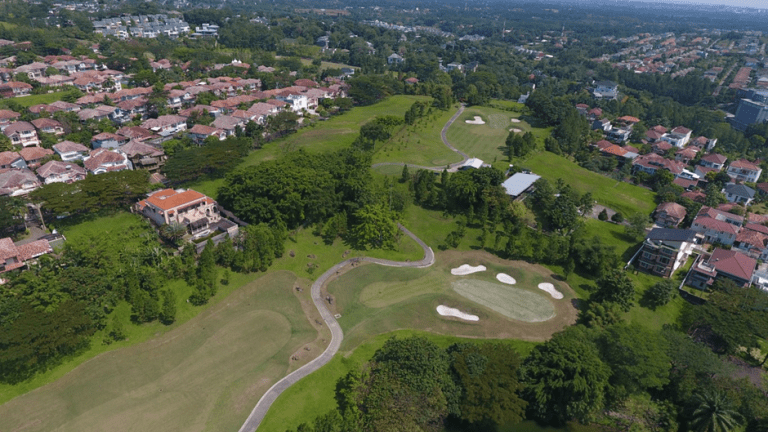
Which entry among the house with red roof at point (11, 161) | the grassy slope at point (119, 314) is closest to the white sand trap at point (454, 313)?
the grassy slope at point (119, 314)

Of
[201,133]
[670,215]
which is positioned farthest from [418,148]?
[670,215]

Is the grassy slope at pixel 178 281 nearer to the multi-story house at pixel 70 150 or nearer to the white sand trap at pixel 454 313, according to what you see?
the white sand trap at pixel 454 313

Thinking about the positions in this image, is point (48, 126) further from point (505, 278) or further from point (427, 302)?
point (505, 278)

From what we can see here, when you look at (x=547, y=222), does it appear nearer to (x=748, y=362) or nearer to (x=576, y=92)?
(x=748, y=362)

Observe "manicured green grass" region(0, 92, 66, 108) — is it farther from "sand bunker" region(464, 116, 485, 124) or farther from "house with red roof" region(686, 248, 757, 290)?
"house with red roof" region(686, 248, 757, 290)

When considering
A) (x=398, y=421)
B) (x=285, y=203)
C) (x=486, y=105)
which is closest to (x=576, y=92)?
(x=486, y=105)
